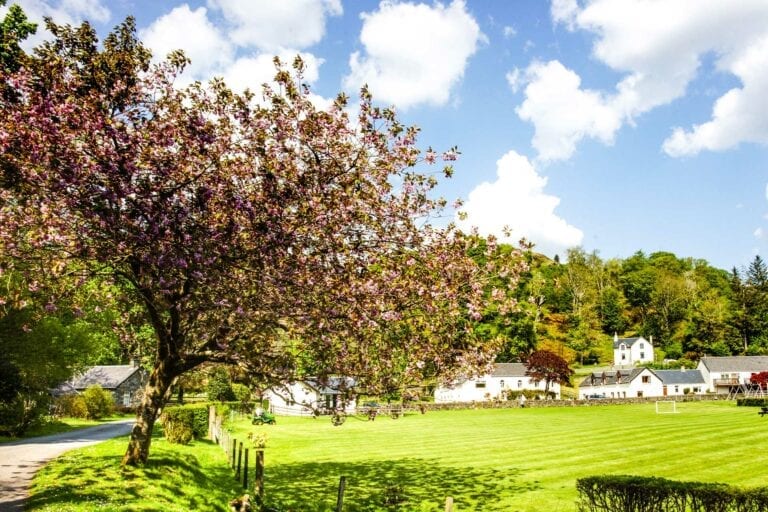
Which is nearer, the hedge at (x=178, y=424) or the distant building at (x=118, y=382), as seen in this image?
the hedge at (x=178, y=424)

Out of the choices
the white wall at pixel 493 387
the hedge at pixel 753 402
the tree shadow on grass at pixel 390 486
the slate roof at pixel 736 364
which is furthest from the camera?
the slate roof at pixel 736 364

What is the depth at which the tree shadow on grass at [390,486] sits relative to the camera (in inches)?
781

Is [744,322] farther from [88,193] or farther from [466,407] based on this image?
[88,193]

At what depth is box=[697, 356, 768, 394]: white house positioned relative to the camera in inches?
4021

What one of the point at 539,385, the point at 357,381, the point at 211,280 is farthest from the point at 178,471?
the point at 539,385

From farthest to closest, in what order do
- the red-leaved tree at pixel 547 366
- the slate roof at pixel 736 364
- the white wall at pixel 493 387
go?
the slate roof at pixel 736 364 → the white wall at pixel 493 387 → the red-leaved tree at pixel 547 366

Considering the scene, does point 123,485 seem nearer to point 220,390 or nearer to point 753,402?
point 220,390

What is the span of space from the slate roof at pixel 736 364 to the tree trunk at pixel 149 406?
11017 centimetres

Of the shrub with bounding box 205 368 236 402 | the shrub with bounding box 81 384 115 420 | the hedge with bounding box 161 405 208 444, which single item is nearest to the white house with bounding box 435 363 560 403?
the shrub with bounding box 205 368 236 402

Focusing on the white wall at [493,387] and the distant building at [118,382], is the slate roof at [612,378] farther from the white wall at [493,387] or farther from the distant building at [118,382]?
the distant building at [118,382]

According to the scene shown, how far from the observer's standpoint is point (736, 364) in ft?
343

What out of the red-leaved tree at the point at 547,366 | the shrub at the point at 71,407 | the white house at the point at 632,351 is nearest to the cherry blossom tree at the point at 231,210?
the shrub at the point at 71,407

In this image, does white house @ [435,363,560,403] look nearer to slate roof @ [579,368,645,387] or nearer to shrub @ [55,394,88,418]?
slate roof @ [579,368,645,387]

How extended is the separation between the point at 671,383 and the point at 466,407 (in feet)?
147
